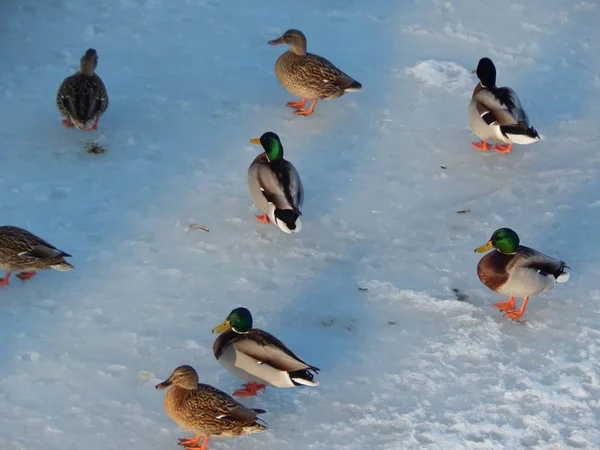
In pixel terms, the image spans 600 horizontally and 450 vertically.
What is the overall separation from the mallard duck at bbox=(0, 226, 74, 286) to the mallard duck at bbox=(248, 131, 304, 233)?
146 cm

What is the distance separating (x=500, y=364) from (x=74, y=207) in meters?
3.27

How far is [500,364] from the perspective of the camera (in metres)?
6.39

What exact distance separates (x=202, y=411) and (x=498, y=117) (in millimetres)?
4019

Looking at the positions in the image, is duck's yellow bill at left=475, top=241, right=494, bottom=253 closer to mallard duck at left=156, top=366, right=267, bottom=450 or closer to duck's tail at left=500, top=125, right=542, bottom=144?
duck's tail at left=500, top=125, right=542, bottom=144

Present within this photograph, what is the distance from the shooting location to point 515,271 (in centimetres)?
664

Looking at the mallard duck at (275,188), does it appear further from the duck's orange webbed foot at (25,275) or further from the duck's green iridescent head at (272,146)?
the duck's orange webbed foot at (25,275)

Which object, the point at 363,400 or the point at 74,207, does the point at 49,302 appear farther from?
the point at 363,400

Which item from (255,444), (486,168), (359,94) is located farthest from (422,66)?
(255,444)

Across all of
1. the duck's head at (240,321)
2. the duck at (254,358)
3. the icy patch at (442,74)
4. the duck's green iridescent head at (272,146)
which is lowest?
the duck at (254,358)

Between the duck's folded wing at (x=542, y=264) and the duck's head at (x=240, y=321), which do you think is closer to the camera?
the duck's head at (x=240, y=321)

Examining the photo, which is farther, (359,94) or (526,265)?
(359,94)

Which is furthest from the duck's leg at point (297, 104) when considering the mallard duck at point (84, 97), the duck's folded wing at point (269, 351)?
the duck's folded wing at point (269, 351)

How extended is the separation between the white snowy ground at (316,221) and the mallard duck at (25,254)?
148 mm

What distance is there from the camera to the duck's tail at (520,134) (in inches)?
326
